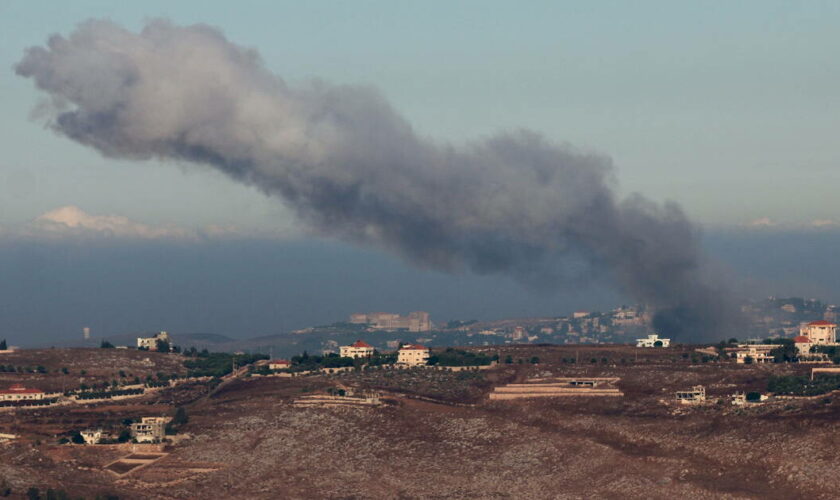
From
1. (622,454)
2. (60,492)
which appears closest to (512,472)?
(622,454)

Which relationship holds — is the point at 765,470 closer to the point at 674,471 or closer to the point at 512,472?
the point at 674,471

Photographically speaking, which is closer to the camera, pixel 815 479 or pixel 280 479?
pixel 815 479

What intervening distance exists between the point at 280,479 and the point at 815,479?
229 ft

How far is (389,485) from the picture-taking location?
193 m

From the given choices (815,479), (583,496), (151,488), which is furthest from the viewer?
(151,488)

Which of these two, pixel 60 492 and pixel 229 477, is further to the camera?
pixel 229 477

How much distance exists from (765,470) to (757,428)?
1997 centimetres

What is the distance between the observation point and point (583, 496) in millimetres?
179125

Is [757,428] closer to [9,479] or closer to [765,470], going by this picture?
[765,470]

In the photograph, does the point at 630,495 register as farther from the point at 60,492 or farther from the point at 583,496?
the point at 60,492

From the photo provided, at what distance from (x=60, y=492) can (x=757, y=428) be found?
89.2 m

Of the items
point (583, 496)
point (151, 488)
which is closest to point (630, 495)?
point (583, 496)

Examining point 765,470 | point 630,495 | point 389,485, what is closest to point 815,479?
point 765,470

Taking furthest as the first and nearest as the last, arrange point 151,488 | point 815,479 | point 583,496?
point 151,488 < point 583,496 < point 815,479
